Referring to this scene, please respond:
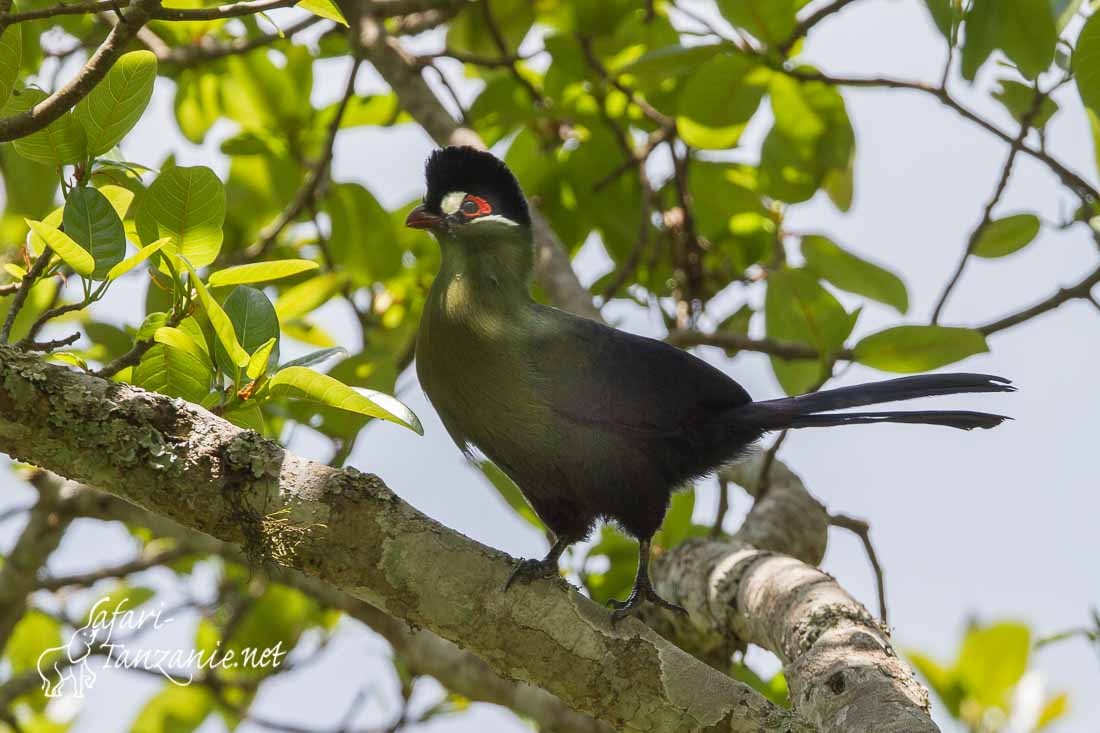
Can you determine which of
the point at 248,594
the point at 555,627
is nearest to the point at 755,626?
the point at 555,627

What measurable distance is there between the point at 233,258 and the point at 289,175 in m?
0.46

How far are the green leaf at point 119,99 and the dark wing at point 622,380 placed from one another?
1.14m

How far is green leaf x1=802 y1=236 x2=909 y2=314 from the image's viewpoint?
12.3 ft

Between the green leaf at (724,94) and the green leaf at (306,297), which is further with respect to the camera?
the green leaf at (306,297)

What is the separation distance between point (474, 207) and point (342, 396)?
3.76 feet

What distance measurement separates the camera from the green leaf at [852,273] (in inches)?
148

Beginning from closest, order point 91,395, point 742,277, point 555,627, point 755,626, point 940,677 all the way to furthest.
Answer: point 91,395 → point 555,627 → point 755,626 → point 940,677 → point 742,277

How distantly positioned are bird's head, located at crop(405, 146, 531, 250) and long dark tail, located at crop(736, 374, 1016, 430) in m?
0.87

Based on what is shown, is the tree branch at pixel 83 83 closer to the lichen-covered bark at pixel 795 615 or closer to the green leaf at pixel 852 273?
the lichen-covered bark at pixel 795 615

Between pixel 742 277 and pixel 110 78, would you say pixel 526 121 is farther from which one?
pixel 110 78

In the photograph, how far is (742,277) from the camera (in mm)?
4609

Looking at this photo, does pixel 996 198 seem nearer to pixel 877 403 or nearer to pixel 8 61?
pixel 877 403

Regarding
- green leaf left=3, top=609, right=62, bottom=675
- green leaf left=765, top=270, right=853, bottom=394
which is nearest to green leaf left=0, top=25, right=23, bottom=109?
green leaf left=765, top=270, right=853, bottom=394

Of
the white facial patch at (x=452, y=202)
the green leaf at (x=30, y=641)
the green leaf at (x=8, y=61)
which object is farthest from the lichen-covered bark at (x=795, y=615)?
the green leaf at (x=30, y=641)
